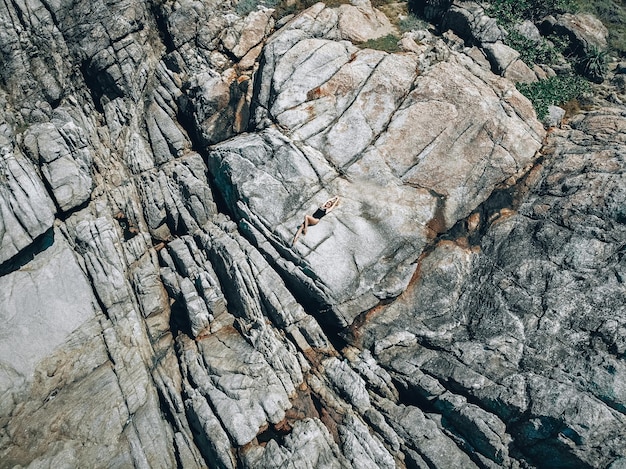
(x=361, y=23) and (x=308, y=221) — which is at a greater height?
(x=361, y=23)

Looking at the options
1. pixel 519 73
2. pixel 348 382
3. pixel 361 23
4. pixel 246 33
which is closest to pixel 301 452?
pixel 348 382

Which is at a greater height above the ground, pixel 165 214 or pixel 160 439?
pixel 165 214

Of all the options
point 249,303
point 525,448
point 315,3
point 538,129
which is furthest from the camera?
point 315,3

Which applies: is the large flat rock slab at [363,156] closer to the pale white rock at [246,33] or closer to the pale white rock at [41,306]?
the pale white rock at [246,33]

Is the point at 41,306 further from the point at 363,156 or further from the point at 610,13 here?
the point at 610,13

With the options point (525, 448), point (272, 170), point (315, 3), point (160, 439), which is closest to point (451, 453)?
point (525, 448)

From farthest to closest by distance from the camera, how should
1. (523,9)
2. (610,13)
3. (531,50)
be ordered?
(610,13) < (523,9) < (531,50)

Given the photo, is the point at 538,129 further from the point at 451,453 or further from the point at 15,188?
the point at 15,188

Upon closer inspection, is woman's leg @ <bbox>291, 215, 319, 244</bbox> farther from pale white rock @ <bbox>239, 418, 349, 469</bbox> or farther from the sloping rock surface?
pale white rock @ <bbox>239, 418, 349, 469</bbox>

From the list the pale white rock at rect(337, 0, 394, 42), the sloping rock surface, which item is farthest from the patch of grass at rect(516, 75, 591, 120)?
the pale white rock at rect(337, 0, 394, 42)
